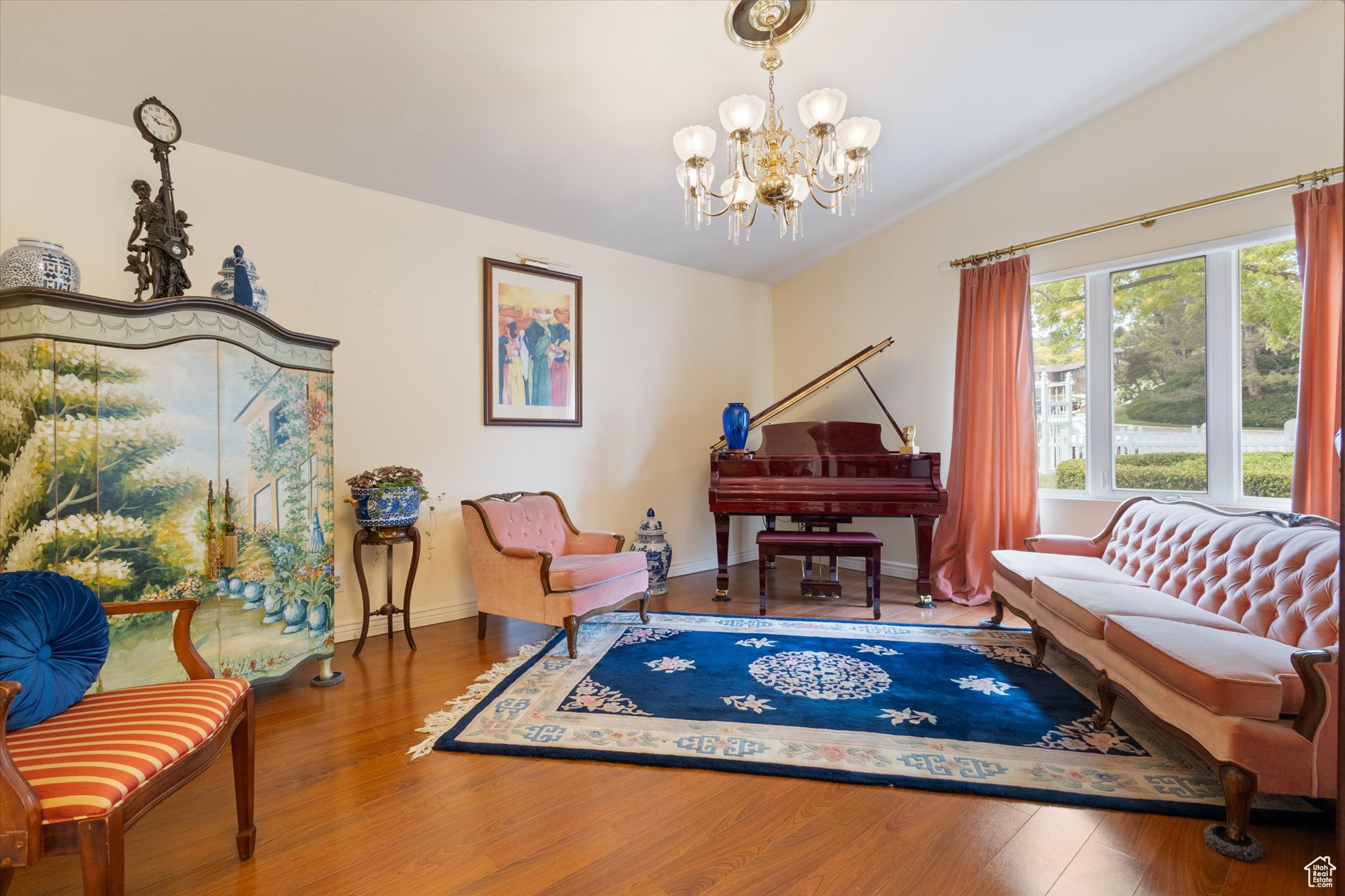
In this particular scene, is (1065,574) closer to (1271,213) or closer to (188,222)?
(1271,213)

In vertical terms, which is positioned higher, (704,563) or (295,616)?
(295,616)

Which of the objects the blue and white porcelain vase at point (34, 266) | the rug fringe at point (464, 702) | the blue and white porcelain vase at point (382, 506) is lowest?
the rug fringe at point (464, 702)

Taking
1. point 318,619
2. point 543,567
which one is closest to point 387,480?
point 318,619

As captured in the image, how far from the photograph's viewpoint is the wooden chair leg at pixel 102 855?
1.12 metres

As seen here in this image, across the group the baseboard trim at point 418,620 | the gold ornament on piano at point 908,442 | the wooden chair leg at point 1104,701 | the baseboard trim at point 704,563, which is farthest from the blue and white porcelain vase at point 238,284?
the gold ornament on piano at point 908,442

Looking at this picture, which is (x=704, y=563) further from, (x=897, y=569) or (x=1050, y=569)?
(x=1050, y=569)

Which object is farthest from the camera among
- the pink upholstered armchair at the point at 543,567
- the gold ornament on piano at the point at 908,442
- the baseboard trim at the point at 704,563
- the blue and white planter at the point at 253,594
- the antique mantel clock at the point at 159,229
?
the baseboard trim at the point at 704,563

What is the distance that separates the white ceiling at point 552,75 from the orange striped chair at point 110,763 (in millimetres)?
2352

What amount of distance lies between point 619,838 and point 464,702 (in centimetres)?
124

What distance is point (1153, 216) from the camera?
362cm

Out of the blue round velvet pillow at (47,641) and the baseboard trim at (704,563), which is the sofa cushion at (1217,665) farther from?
the baseboard trim at (704,563)

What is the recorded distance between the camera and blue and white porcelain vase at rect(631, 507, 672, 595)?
4660 mm

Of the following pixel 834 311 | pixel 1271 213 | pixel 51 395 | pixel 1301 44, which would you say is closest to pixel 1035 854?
pixel 51 395

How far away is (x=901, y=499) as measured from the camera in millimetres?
4168
